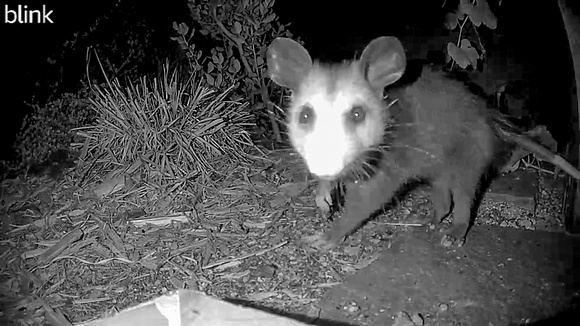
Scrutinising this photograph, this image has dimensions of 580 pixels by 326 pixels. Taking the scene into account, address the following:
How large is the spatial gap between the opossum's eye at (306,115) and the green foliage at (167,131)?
146cm

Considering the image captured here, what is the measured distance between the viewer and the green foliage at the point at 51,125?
15.4 ft

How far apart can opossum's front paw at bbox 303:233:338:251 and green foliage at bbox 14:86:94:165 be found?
2460 mm

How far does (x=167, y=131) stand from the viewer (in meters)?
4.27

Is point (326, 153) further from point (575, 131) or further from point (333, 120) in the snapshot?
point (575, 131)

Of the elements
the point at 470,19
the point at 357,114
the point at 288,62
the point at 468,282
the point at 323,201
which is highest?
the point at 470,19

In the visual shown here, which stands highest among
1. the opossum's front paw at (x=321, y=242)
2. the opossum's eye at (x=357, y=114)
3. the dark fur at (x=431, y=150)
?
the opossum's eye at (x=357, y=114)

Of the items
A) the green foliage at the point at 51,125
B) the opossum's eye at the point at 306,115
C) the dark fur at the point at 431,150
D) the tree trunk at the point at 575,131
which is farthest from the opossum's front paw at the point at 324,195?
the green foliage at the point at 51,125

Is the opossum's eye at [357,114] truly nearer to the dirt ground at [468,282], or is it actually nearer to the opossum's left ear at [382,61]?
the opossum's left ear at [382,61]

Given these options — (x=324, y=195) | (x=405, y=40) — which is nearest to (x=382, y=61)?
(x=324, y=195)

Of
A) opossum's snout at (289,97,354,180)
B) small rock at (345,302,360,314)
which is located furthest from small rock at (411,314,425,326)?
opossum's snout at (289,97,354,180)

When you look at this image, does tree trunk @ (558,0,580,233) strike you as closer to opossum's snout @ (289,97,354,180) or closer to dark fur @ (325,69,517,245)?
dark fur @ (325,69,517,245)

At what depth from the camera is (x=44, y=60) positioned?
4543mm

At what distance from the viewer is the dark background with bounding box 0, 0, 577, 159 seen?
170 inches

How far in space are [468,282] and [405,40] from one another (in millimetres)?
2374
